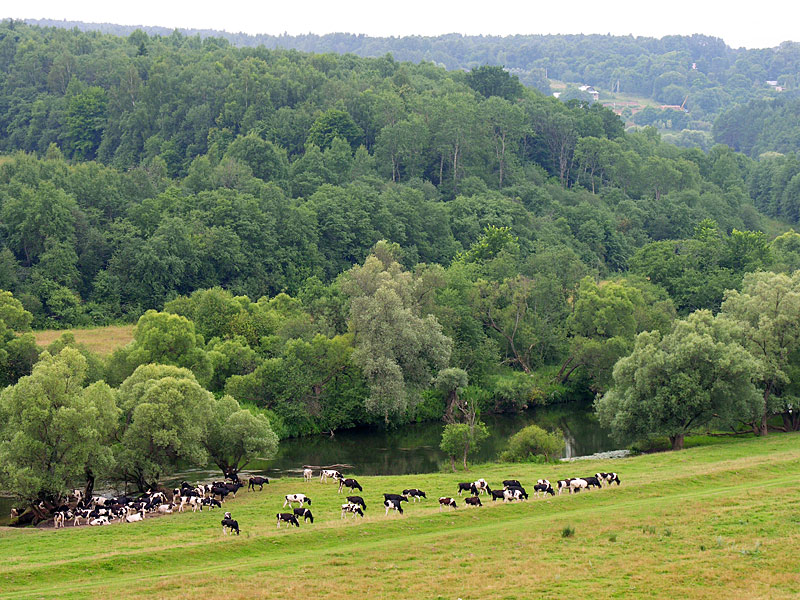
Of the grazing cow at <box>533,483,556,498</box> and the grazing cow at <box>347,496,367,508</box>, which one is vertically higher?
the grazing cow at <box>533,483,556,498</box>

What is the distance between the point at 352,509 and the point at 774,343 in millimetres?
34244

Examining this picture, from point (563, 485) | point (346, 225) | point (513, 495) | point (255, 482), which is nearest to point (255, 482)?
point (255, 482)

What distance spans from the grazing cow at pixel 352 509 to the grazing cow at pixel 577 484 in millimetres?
10681

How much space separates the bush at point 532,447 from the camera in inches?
2325

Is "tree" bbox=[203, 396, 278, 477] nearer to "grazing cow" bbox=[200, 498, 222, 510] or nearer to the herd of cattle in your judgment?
the herd of cattle

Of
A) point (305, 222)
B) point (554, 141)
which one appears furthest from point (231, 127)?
point (554, 141)

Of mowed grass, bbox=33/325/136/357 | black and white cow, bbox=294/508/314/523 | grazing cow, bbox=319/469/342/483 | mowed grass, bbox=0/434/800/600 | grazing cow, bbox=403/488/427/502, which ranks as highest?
mowed grass, bbox=0/434/800/600

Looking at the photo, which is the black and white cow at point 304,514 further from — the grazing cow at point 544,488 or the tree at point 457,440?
the tree at point 457,440

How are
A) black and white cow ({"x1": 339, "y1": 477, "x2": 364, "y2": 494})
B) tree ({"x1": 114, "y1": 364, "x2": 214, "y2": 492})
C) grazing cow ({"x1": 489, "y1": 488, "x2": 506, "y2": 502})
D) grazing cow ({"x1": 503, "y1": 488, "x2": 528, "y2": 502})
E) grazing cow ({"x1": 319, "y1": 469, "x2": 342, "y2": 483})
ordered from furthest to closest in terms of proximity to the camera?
1. grazing cow ({"x1": 319, "y1": 469, "x2": 342, "y2": 483})
2. tree ({"x1": 114, "y1": 364, "x2": 214, "y2": 492})
3. black and white cow ({"x1": 339, "y1": 477, "x2": 364, "y2": 494})
4. grazing cow ({"x1": 489, "y1": 488, "x2": 506, "y2": 502})
5. grazing cow ({"x1": 503, "y1": 488, "x2": 528, "y2": 502})

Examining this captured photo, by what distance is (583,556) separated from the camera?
3572 centimetres

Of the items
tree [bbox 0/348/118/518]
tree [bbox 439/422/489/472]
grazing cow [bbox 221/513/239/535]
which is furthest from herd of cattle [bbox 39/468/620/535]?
tree [bbox 439/422/489/472]

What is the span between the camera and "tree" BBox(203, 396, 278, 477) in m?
53.7

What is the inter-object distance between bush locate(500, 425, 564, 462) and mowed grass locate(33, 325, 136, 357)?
38.2 metres

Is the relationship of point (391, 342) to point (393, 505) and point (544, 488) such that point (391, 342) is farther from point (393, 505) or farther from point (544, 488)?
point (393, 505)
